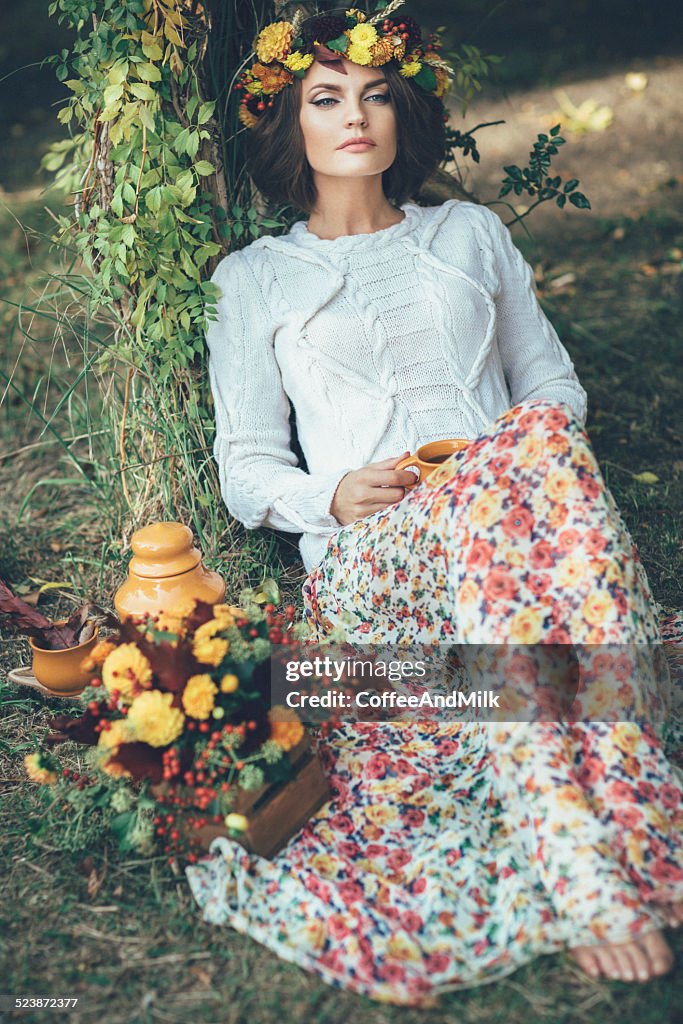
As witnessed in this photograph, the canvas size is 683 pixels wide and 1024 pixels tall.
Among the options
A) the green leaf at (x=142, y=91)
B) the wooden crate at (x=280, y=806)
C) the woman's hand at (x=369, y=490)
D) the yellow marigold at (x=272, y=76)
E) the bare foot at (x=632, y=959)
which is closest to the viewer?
the bare foot at (x=632, y=959)

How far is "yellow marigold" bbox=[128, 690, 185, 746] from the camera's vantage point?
6.18 feet

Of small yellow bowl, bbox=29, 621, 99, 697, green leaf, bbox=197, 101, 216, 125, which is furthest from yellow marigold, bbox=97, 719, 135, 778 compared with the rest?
green leaf, bbox=197, 101, 216, 125

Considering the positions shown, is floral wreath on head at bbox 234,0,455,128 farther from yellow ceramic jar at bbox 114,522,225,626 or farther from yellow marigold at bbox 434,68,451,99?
yellow ceramic jar at bbox 114,522,225,626

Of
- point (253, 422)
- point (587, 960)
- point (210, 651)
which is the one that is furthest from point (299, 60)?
point (587, 960)

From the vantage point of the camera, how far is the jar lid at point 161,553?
7.97 ft

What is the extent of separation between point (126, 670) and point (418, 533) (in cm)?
67

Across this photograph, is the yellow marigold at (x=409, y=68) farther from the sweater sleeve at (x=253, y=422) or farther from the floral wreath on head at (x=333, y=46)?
the sweater sleeve at (x=253, y=422)

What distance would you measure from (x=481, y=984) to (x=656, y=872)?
0.36 metres

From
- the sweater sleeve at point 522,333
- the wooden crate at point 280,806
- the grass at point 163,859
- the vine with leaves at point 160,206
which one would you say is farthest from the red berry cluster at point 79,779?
the sweater sleeve at point 522,333

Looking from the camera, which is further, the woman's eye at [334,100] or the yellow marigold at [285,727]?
the woman's eye at [334,100]

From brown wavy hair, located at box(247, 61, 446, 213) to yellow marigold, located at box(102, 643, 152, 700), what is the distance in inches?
59.6

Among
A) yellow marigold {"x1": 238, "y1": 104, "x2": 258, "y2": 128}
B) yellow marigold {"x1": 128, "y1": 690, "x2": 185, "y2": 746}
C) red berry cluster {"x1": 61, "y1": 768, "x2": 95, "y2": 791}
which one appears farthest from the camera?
yellow marigold {"x1": 238, "y1": 104, "x2": 258, "y2": 128}

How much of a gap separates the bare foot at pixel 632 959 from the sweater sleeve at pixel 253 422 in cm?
122

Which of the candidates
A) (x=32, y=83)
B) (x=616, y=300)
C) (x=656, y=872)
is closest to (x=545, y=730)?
(x=656, y=872)
